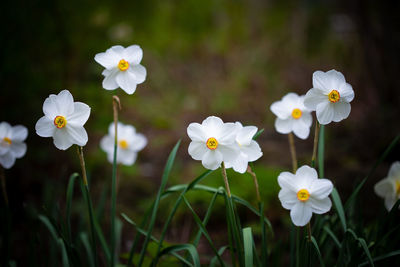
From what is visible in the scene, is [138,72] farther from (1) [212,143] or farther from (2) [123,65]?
(1) [212,143]

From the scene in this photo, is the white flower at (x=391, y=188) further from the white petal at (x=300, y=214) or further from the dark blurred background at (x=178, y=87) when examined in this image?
the white petal at (x=300, y=214)

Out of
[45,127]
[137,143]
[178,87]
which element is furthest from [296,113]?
[178,87]

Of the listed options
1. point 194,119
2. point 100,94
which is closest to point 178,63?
point 194,119

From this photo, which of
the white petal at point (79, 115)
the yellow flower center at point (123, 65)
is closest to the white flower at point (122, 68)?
the yellow flower center at point (123, 65)

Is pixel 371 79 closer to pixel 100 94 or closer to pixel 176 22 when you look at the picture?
pixel 100 94

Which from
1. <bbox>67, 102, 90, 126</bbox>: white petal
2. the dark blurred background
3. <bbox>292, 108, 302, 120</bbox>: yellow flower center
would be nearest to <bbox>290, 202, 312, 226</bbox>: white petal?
<bbox>292, 108, 302, 120</bbox>: yellow flower center

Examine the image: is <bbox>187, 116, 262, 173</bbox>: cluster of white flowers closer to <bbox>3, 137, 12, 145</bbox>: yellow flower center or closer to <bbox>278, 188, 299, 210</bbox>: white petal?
<bbox>278, 188, 299, 210</bbox>: white petal
